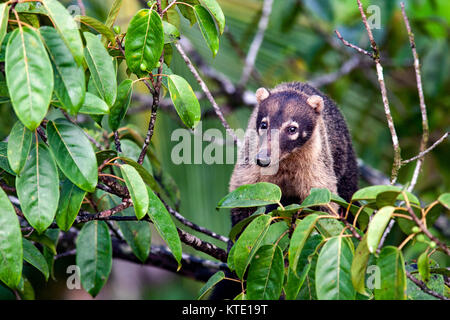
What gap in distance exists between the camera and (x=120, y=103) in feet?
8.04

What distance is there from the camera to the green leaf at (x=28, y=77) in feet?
5.73

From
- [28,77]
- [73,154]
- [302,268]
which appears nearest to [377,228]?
[302,268]

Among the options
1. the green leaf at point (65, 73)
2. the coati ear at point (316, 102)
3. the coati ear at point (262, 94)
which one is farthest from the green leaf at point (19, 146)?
the coati ear at point (316, 102)

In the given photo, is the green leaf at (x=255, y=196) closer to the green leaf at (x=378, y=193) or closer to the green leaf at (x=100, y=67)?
the green leaf at (x=378, y=193)

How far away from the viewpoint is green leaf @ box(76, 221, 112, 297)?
2486 mm

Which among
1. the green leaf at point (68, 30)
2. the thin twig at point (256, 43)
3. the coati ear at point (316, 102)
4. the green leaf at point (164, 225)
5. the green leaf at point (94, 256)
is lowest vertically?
the green leaf at point (94, 256)

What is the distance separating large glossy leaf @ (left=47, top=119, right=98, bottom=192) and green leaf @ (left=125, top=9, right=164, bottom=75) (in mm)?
393

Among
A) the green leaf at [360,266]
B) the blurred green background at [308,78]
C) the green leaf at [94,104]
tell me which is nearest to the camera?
the green leaf at [360,266]

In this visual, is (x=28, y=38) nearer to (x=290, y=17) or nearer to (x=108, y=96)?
(x=108, y=96)

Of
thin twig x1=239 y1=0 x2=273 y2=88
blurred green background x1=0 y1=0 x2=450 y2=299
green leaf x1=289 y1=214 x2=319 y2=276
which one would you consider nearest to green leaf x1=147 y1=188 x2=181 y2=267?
green leaf x1=289 y1=214 x2=319 y2=276

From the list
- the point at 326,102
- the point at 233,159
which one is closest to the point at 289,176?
the point at 326,102

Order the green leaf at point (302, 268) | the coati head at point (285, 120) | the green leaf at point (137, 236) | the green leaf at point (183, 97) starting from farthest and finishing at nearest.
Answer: the coati head at point (285, 120) → the green leaf at point (137, 236) → the green leaf at point (183, 97) → the green leaf at point (302, 268)

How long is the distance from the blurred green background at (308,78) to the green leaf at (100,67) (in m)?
1.93
